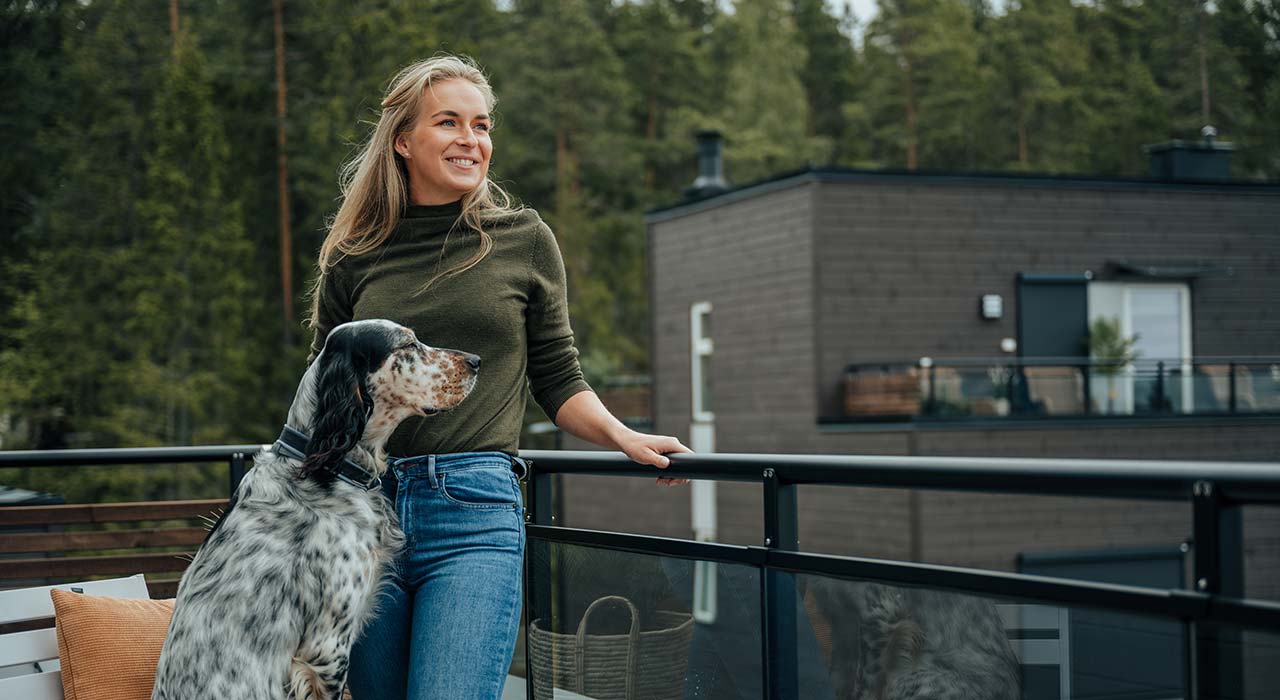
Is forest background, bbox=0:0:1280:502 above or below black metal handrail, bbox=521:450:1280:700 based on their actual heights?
above

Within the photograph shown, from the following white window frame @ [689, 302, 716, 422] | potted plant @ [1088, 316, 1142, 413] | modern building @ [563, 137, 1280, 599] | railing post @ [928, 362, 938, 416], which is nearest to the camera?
railing post @ [928, 362, 938, 416]

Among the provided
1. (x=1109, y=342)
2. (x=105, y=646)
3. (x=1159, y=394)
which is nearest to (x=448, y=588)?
(x=105, y=646)

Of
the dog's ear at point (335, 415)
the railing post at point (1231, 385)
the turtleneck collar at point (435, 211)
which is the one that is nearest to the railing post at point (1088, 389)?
the railing post at point (1231, 385)

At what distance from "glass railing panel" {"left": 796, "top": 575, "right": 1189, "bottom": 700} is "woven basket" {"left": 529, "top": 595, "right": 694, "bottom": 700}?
436mm

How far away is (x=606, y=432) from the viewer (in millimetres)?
2615

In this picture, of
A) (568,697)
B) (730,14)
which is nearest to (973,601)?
(568,697)

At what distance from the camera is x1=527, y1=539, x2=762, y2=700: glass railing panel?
8.57 feet

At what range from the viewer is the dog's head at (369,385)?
7.43 feet

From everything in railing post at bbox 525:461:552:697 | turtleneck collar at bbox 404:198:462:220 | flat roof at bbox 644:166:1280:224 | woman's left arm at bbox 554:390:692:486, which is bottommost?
railing post at bbox 525:461:552:697

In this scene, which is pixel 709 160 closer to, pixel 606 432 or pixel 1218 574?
pixel 606 432

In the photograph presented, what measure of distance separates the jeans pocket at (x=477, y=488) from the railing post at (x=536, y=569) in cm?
78

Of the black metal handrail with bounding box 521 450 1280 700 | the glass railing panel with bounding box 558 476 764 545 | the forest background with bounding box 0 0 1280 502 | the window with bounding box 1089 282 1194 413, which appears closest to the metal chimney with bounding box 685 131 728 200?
the glass railing panel with bounding box 558 476 764 545

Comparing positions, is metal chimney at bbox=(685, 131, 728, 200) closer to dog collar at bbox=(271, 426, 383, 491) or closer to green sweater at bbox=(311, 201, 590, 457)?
green sweater at bbox=(311, 201, 590, 457)

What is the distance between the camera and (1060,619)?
6.43 ft
